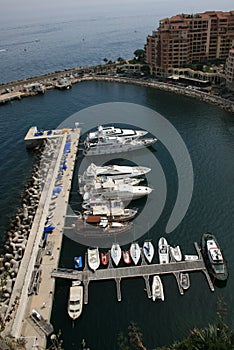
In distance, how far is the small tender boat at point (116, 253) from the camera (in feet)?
107

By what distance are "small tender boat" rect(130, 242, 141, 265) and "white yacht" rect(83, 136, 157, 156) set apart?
2489 centimetres

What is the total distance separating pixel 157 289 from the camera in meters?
29.3

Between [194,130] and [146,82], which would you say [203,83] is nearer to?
[146,82]

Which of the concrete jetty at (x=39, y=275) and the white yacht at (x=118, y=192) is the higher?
the white yacht at (x=118, y=192)

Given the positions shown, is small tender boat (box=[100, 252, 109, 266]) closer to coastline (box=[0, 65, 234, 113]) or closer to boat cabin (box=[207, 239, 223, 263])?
boat cabin (box=[207, 239, 223, 263])

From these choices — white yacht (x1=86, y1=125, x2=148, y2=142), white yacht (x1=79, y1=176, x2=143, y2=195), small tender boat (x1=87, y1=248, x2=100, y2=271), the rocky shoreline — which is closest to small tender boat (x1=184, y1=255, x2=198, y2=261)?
small tender boat (x1=87, y1=248, x2=100, y2=271)

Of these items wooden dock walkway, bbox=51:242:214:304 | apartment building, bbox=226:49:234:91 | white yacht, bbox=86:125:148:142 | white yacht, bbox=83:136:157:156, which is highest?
apartment building, bbox=226:49:234:91

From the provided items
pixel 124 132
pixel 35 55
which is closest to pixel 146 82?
pixel 124 132

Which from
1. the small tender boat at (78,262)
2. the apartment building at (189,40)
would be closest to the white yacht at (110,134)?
the small tender boat at (78,262)

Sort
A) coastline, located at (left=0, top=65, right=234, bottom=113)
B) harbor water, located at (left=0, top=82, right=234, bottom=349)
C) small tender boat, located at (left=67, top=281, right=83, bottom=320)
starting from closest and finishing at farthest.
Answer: harbor water, located at (left=0, top=82, right=234, bottom=349), small tender boat, located at (left=67, top=281, right=83, bottom=320), coastline, located at (left=0, top=65, right=234, bottom=113)

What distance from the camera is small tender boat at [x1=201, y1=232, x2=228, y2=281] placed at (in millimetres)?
30297

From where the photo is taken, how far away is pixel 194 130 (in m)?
63.5

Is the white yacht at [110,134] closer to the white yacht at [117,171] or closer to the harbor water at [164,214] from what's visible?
the harbor water at [164,214]

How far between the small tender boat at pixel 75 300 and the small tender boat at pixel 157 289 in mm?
7398
